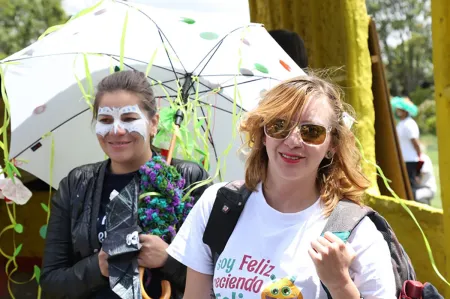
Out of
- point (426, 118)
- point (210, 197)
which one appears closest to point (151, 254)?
point (210, 197)

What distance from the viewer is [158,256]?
2.32m

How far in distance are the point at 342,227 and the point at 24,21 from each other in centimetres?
3103

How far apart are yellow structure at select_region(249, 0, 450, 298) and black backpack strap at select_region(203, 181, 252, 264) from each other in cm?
284

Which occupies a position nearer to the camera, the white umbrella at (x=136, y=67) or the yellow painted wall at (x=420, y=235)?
the white umbrella at (x=136, y=67)

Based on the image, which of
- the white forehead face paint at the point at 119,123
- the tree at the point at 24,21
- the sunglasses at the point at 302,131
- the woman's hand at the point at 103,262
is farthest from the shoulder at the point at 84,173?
the tree at the point at 24,21

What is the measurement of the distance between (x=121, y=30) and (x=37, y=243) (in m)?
3.55

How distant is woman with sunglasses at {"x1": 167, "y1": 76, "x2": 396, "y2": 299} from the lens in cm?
161

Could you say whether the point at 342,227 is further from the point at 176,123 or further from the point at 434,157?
the point at 434,157

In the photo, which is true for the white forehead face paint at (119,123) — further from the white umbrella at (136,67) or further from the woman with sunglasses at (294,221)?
the woman with sunglasses at (294,221)

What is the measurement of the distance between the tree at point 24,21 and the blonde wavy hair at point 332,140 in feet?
96.8

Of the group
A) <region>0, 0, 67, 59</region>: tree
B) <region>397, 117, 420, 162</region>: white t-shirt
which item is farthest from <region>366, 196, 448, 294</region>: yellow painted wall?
<region>0, 0, 67, 59</region>: tree

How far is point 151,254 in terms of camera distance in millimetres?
2314

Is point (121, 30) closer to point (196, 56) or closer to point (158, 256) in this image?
point (196, 56)

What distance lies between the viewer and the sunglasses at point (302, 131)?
5.65ft
